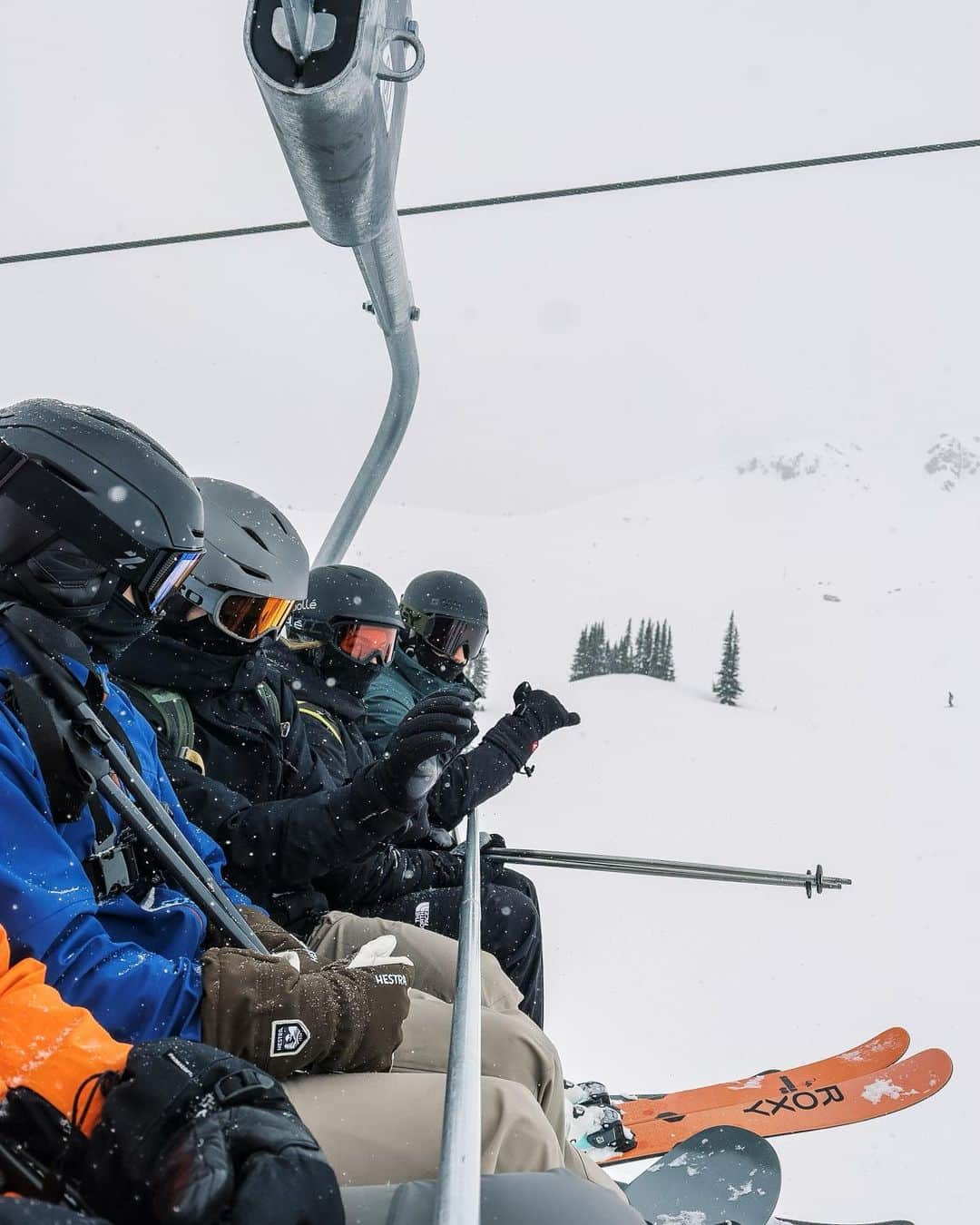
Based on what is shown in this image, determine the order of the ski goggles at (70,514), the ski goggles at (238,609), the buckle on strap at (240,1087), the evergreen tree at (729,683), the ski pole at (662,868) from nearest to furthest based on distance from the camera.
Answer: the buckle on strap at (240,1087)
the ski goggles at (70,514)
the ski goggles at (238,609)
the ski pole at (662,868)
the evergreen tree at (729,683)

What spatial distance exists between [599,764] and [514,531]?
10204 centimetres

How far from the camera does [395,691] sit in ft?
16.8

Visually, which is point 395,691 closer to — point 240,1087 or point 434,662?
point 434,662

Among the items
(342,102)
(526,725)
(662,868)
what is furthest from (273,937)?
(662,868)

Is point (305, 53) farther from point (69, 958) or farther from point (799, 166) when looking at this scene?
point (799, 166)

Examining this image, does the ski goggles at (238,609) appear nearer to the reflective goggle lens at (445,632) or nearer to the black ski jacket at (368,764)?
the black ski jacket at (368,764)

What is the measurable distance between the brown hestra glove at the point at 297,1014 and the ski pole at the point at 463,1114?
0.67ft

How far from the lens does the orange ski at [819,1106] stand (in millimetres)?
4020

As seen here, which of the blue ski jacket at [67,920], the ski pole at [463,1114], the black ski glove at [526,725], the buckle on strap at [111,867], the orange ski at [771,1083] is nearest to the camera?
the ski pole at [463,1114]

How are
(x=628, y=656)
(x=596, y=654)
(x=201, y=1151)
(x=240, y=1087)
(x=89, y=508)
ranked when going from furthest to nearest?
(x=596, y=654), (x=628, y=656), (x=89, y=508), (x=240, y=1087), (x=201, y=1151)

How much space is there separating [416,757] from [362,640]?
4.83 ft

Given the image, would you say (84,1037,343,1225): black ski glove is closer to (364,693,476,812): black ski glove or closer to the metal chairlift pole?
(364,693,476,812): black ski glove

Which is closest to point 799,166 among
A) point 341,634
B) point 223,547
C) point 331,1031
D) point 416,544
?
point 341,634

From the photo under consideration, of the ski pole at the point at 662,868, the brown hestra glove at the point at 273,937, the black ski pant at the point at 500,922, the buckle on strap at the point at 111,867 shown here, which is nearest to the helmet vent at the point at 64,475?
the buckle on strap at the point at 111,867
